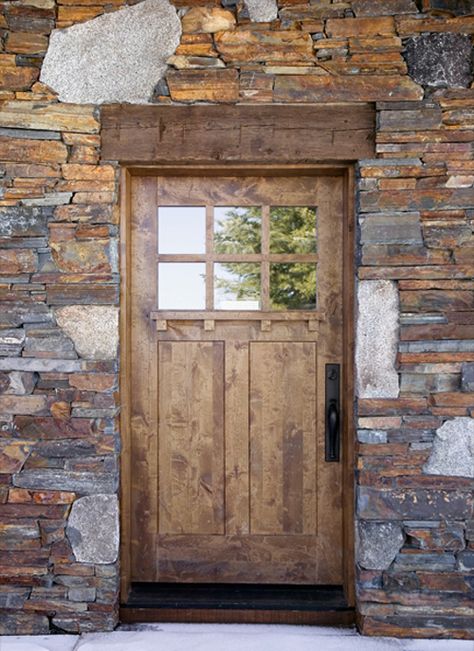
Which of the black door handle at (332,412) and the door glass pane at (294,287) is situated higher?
the door glass pane at (294,287)

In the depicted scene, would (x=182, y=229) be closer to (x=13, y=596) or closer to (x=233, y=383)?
(x=233, y=383)

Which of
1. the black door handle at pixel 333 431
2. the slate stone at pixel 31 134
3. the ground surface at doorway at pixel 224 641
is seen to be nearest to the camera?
the ground surface at doorway at pixel 224 641

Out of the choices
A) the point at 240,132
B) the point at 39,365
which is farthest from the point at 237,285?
the point at 39,365

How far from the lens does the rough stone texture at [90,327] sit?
226 cm

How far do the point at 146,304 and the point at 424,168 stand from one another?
1.30 metres

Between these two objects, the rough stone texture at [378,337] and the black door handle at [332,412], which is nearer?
the rough stone texture at [378,337]

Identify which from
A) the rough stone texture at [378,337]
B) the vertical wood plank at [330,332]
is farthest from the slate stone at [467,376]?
the vertical wood plank at [330,332]

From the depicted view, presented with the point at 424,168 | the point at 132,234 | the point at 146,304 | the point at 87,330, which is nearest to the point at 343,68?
the point at 424,168

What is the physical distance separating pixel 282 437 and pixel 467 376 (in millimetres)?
821

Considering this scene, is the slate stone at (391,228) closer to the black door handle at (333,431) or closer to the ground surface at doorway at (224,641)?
the black door handle at (333,431)

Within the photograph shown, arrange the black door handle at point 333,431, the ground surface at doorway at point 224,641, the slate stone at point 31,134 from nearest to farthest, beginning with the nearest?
the ground surface at doorway at point 224,641 < the slate stone at point 31,134 < the black door handle at point 333,431

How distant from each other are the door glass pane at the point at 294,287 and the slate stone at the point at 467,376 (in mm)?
673

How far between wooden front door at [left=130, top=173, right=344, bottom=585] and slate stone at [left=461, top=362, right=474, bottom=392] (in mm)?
511

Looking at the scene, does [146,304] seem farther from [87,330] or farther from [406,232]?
[406,232]
